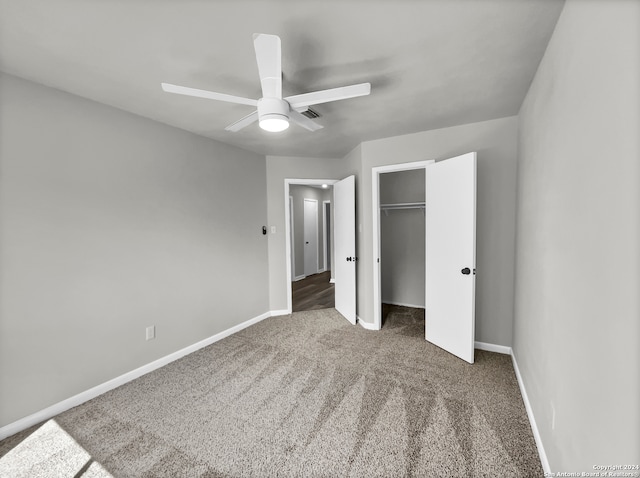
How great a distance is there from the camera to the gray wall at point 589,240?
0.79 m

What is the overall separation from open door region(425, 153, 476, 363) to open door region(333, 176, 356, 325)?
984 millimetres

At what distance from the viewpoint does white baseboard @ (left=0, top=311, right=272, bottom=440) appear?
1928mm

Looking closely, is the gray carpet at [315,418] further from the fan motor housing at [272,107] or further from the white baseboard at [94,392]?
the fan motor housing at [272,107]

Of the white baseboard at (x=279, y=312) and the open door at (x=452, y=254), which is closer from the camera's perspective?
the open door at (x=452, y=254)

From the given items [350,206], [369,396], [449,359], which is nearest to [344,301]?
[350,206]

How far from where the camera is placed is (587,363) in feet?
3.42

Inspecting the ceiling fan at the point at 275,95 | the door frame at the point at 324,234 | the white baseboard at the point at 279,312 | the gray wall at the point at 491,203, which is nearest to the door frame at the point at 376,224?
the gray wall at the point at 491,203

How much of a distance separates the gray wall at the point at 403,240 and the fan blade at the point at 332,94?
2.89 m

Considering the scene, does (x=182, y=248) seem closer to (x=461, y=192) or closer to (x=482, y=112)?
(x=461, y=192)

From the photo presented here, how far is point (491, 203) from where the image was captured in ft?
9.46

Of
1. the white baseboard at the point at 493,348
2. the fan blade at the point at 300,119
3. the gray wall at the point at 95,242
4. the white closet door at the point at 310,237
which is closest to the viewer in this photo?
the fan blade at the point at 300,119

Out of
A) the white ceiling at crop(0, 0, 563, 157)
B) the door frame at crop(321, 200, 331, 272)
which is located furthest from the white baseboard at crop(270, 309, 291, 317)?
the door frame at crop(321, 200, 331, 272)

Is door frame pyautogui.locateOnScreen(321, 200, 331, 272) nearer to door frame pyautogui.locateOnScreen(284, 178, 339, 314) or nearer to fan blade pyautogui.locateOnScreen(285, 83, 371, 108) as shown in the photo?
door frame pyautogui.locateOnScreen(284, 178, 339, 314)

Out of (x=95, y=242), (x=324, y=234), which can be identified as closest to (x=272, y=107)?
(x=95, y=242)
